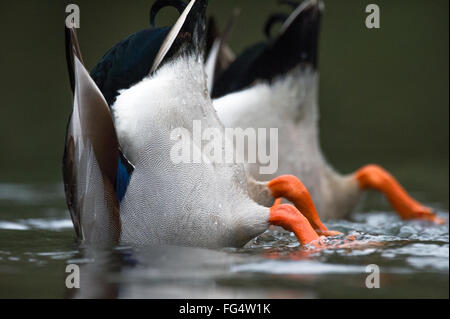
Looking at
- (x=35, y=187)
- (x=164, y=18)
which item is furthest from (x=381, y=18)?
(x=35, y=187)

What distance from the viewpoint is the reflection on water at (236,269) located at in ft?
Result: 9.33

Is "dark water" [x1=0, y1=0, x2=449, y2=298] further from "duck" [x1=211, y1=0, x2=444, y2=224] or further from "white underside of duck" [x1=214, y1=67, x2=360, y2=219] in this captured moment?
"duck" [x1=211, y1=0, x2=444, y2=224]

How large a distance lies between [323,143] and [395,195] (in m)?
4.14

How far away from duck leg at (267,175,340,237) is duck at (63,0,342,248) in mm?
361

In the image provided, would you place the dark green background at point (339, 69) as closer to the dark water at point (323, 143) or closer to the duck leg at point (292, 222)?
the dark water at point (323, 143)

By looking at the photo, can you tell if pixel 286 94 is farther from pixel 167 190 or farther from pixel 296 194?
pixel 167 190

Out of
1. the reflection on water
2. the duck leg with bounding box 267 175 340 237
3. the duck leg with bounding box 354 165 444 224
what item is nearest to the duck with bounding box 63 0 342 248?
the reflection on water

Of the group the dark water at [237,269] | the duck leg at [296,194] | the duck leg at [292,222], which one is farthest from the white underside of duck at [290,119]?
the duck leg at [292,222]

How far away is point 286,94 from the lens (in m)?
4.84

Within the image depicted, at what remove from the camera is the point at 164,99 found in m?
3.47

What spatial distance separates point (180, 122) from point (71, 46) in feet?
1.95

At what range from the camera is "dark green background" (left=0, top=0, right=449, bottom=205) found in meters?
9.44

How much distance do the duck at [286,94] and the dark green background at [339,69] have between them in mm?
3751

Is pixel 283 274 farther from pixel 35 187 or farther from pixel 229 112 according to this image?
pixel 35 187
